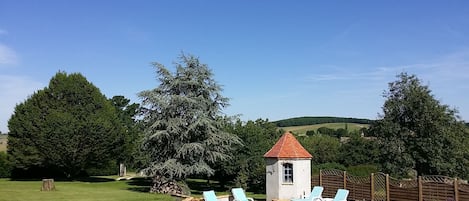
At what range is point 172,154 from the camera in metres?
32.4

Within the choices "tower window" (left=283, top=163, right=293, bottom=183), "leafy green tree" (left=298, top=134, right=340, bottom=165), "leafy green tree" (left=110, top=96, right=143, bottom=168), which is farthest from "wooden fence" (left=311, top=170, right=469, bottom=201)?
"leafy green tree" (left=298, top=134, right=340, bottom=165)

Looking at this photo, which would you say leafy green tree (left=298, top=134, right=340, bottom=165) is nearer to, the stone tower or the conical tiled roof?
the conical tiled roof

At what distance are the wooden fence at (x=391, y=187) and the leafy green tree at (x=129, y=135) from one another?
13.9m

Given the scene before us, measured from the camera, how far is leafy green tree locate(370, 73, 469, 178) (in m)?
31.8

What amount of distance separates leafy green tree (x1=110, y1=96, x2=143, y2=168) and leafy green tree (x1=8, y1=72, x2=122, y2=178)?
196 centimetres

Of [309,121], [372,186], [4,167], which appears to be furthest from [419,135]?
[309,121]

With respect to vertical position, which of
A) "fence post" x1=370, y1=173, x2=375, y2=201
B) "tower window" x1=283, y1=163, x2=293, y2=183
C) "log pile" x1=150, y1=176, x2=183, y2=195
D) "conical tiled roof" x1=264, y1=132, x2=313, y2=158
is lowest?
"log pile" x1=150, y1=176, x2=183, y2=195

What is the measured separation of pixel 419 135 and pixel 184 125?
1632 centimetres

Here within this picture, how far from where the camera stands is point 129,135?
1882 inches

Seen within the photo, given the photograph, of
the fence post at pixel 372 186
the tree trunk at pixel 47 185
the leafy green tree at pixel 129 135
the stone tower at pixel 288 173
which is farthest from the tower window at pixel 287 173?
the tree trunk at pixel 47 185

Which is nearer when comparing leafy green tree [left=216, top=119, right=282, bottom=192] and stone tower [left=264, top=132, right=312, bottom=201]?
stone tower [left=264, top=132, right=312, bottom=201]

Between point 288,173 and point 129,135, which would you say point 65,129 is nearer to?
point 129,135

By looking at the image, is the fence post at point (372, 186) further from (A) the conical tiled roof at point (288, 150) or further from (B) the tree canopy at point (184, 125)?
(B) the tree canopy at point (184, 125)

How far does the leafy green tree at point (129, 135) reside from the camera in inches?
1609
